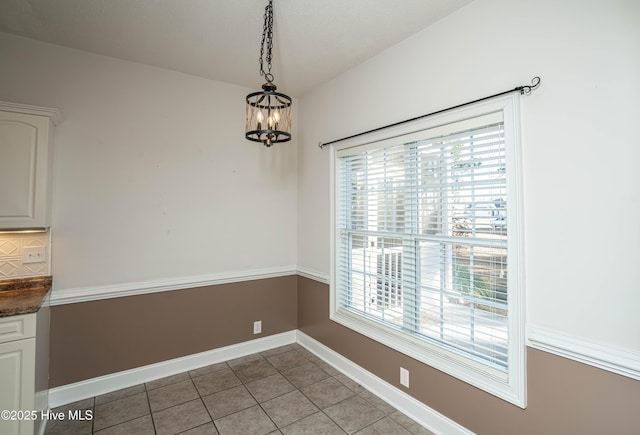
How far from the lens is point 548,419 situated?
162 centimetres

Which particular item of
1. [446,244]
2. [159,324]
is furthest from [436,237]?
[159,324]

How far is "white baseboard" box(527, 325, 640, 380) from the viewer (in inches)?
54.1

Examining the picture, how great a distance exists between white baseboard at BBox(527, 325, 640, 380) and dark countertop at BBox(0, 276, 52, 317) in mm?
2929

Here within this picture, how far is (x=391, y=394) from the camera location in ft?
8.21

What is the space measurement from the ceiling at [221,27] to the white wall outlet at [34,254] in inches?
64.3

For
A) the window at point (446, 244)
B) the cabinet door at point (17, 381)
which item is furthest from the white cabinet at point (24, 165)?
the window at point (446, 244)

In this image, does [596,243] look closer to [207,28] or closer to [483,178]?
[483,178]

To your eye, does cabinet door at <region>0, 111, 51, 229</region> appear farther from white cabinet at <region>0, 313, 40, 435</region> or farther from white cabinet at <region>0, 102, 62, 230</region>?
white cabinet at <region>0, 313, 40, 435</region>

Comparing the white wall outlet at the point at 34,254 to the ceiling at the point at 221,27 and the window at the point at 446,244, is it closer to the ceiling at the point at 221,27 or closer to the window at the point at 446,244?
the ceiling at the point at 221,27

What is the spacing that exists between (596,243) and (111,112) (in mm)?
3541

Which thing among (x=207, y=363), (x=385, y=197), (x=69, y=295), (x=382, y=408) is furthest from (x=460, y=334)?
(x=69, y=295)

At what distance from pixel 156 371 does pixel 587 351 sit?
322 cm

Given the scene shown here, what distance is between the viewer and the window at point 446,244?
1799 millimetres

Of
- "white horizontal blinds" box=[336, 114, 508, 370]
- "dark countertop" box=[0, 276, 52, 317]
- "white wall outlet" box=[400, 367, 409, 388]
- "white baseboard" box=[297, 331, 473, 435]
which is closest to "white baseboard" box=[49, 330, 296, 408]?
Result: "white baseboard" box=[297, 331, 473, 435]
